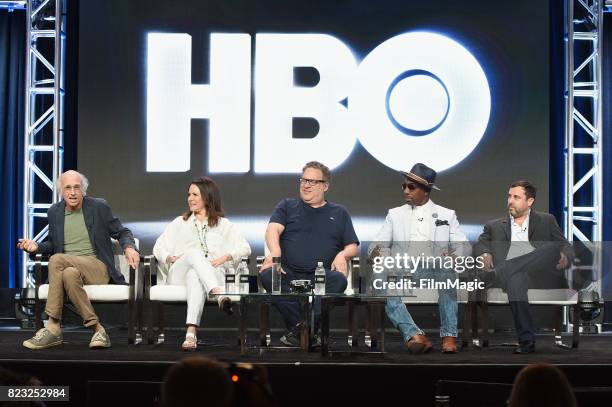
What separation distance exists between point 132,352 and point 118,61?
2.87 metres

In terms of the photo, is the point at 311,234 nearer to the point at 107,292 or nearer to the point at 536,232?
the point at 107,292

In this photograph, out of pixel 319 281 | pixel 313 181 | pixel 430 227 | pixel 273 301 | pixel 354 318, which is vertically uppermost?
pixel 313 181

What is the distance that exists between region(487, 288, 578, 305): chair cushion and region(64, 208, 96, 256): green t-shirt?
250 cm

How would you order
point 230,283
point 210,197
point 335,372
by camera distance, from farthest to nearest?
point 210,197
point 230,283
point 335,372

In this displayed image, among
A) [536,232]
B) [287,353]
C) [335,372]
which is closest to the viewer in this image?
[335,372]

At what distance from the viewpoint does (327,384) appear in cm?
445

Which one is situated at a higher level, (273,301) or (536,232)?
(536,232)

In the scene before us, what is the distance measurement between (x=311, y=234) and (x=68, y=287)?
4.99ft

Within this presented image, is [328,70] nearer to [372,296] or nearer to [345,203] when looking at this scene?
[345,203]

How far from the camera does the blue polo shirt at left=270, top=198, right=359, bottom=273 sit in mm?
5730

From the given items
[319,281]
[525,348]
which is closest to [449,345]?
[525,348]

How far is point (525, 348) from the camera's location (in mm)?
5215

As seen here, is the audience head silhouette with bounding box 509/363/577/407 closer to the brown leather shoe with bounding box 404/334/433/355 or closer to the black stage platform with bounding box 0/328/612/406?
the black stage platform with bounding box 0/328/612/406

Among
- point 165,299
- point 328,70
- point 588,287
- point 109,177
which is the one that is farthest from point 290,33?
point 588,287
